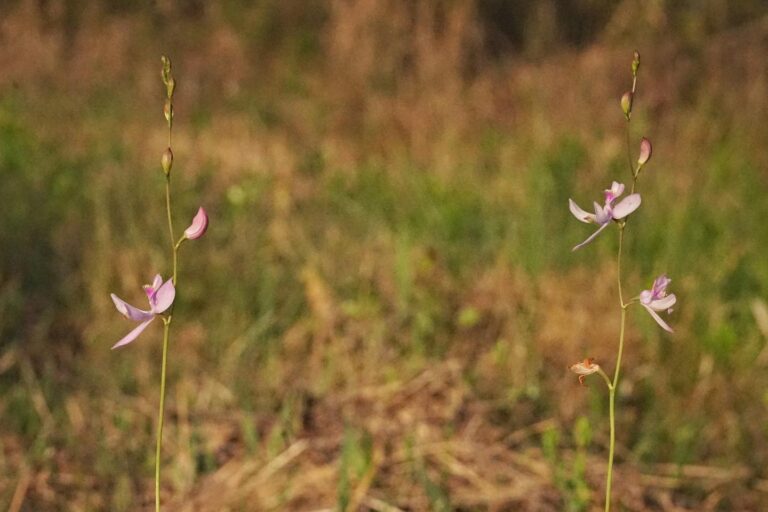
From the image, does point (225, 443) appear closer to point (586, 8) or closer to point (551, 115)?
point (551, 115)

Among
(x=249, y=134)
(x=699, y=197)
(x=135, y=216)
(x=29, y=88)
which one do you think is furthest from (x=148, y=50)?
(x=699, y=197)

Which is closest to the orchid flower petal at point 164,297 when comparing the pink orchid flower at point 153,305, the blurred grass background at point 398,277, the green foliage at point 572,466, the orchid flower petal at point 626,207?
the pink orchid flower at point 153,305

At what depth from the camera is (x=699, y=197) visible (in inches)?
139

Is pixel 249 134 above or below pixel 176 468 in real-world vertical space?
below

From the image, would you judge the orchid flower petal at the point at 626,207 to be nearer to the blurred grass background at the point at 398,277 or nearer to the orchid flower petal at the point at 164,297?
the orchid flower petal at the point at 164,297

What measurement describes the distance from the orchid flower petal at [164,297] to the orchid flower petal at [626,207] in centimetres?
40

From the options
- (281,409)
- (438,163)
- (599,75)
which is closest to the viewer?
(281,409)

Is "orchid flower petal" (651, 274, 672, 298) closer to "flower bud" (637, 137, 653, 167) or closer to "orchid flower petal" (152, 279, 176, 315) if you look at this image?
"flower bud" (637, 137, 653, 167)

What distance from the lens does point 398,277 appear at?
109 inches

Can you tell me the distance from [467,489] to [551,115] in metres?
2.83

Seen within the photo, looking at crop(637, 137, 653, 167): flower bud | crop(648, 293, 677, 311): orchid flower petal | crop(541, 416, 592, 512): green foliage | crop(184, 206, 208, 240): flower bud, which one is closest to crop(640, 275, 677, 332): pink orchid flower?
crop(648, 293, 677, 311): orchid flower petal

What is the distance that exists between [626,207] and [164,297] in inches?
16.3

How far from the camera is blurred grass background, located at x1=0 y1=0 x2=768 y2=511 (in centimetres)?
207

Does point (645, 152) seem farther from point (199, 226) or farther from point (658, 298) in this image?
point (199, 226)
